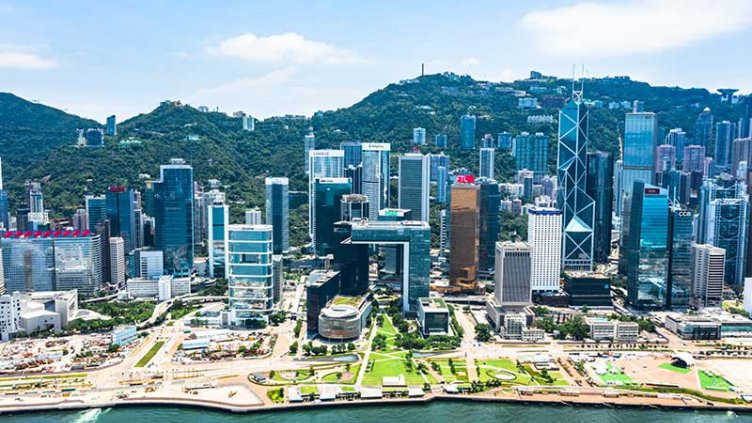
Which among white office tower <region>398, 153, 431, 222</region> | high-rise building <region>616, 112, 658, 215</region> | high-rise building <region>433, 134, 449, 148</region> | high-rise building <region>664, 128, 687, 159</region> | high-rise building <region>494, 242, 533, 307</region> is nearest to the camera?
high-rise building <region>494, 242, 533, 307</region>

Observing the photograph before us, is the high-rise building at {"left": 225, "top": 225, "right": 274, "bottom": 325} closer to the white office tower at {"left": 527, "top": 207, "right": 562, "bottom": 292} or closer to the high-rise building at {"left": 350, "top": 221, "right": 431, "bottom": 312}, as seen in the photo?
the high-rise building at {"left": 350, "top": 221, "right": 431, "bottom": 312}

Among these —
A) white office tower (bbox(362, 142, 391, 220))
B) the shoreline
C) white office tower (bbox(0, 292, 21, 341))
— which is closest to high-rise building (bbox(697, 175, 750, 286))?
the shoreline

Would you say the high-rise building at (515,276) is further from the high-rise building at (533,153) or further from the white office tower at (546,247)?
the high-rise building at (533,153)

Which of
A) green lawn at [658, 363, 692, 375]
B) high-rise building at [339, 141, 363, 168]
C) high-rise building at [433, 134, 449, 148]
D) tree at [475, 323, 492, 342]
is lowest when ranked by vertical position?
green lawn at [658, 363, 692, 375]

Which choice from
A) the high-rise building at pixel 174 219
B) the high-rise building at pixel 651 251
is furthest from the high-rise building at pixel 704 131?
the high-rise building at pixel 174 219

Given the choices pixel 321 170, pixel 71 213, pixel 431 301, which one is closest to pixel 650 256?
pixel 431 301
